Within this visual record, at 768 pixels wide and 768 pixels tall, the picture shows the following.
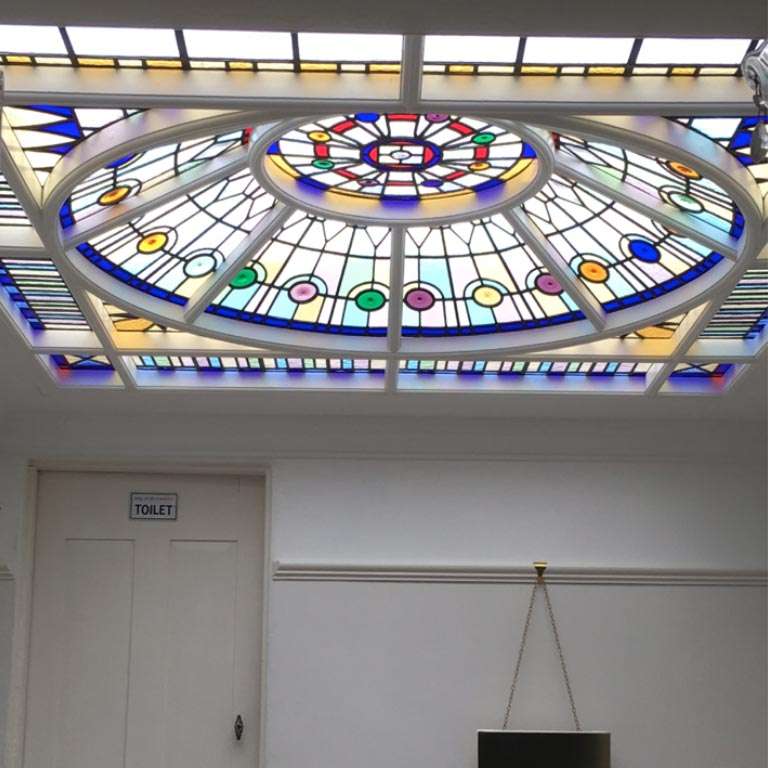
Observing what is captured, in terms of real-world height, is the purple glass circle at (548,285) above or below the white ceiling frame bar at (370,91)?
above

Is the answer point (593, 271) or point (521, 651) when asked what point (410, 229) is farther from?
point (521, 651)

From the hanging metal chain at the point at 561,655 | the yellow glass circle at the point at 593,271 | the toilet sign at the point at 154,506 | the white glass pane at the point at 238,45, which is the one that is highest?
the yellow glass circle at the point at 593,271

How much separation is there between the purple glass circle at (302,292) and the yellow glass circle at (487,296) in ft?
3.80

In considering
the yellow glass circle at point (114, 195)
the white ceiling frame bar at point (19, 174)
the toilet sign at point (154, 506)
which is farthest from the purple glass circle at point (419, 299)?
the toilet sign at point (154, 506)

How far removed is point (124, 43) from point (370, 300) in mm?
3980

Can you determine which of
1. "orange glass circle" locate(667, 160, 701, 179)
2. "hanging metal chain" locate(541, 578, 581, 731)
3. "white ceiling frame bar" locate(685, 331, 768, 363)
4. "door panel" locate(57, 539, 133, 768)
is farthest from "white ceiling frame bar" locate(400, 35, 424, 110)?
"door panel" locate(57, 539, 133, 768)

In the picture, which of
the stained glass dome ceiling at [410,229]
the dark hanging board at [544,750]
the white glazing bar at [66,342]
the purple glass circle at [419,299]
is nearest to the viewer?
the stained glass dome ceiling at [410,229]

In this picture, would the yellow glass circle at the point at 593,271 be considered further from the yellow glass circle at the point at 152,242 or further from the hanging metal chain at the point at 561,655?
the hanging metal chain at the point at 561,655

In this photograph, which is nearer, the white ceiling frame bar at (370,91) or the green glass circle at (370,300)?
the white ceiling frame bar at (370,91)

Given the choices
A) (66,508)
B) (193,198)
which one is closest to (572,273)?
(193,198)

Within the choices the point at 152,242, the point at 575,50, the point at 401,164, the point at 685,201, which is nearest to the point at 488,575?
the point at 152,242

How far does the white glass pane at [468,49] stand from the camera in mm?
5758

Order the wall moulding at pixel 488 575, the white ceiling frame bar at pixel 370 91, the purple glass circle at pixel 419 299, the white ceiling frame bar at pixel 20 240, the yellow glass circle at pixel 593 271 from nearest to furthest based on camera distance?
1. the white ceiling frame bar at pixel 370 91
2. the white ceiling frame bar at pixel 20 240
3. the yellow glass circle at pixel 593 271
4. the purple glass circle at pixel 419 299
5. the wall moulding at pixel 488 575

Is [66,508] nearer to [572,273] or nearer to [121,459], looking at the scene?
[121,459]
